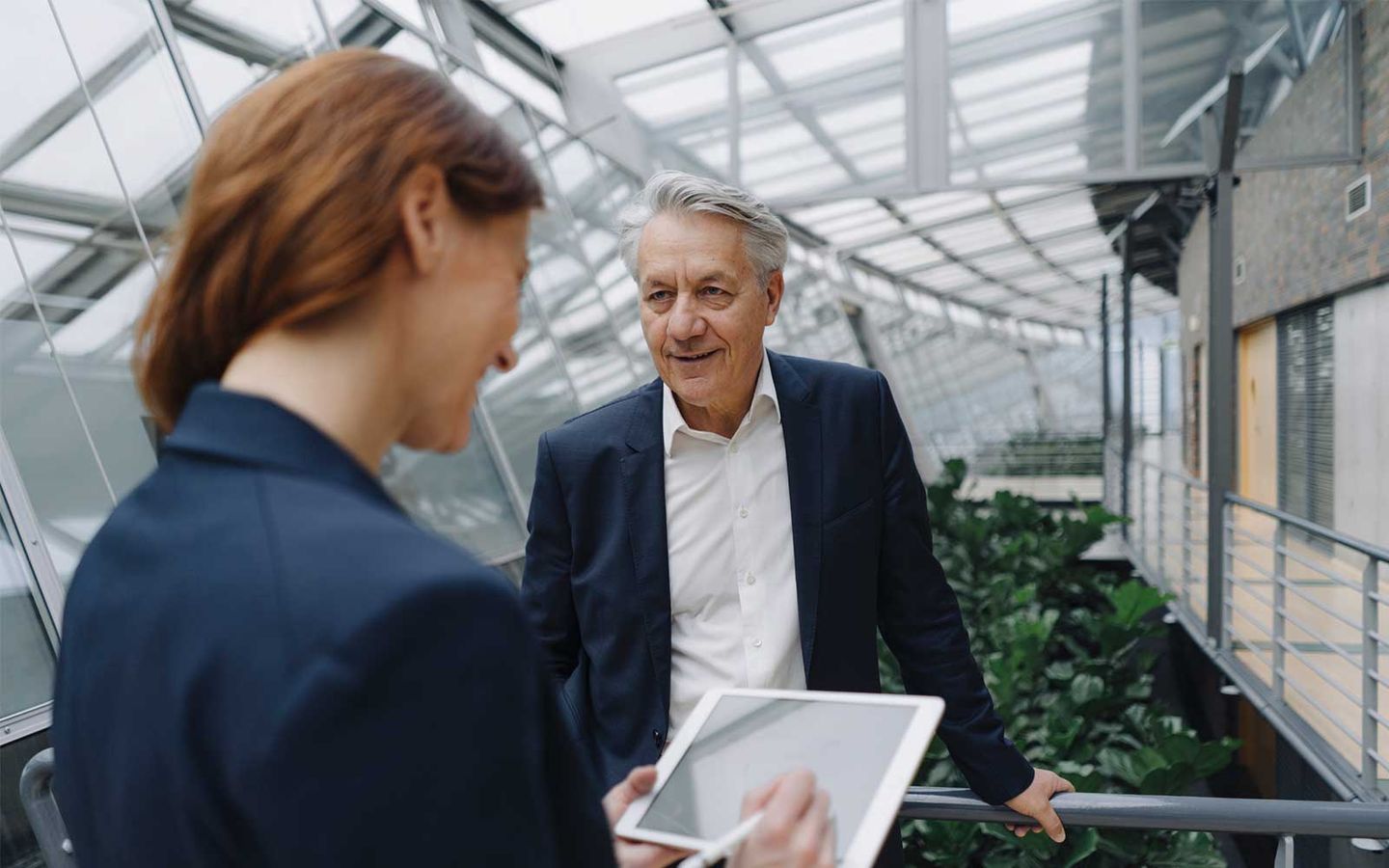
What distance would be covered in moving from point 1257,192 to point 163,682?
10.9 meters

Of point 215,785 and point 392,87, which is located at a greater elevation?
point 392,87

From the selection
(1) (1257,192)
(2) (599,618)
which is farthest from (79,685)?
(1) (1257,192)

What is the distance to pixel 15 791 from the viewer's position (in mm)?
2262

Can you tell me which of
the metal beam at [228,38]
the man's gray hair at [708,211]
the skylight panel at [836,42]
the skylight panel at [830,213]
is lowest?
the man's gray hair at [708,211]

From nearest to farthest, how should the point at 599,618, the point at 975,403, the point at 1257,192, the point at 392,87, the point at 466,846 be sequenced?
the point at 466,846
the point at 392,87
the point at 599,618
the point at 1257,192
the point at 975,403

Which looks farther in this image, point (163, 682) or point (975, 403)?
point (975, 403)

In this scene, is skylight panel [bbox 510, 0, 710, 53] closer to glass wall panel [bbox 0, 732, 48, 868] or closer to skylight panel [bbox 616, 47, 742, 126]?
skylight panel [bbox 616, 47, 742, 126]

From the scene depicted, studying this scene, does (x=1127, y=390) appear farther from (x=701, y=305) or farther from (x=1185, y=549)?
(x=701, y=305)

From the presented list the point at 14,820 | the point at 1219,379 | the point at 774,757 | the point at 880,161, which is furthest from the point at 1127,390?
the point at 774,757

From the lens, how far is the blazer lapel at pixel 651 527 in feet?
4.94

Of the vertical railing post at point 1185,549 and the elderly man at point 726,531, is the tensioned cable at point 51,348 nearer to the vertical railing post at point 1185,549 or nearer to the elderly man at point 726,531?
the elderly man at point 726,531

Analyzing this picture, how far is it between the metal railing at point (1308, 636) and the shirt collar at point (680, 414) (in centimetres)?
307

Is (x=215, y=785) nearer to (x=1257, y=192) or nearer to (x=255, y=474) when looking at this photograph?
(x=255, y=474)

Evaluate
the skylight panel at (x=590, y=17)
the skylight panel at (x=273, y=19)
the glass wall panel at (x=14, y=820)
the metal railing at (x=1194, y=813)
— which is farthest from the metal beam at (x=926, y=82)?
the glass wall panel at (x=14, y=820)
